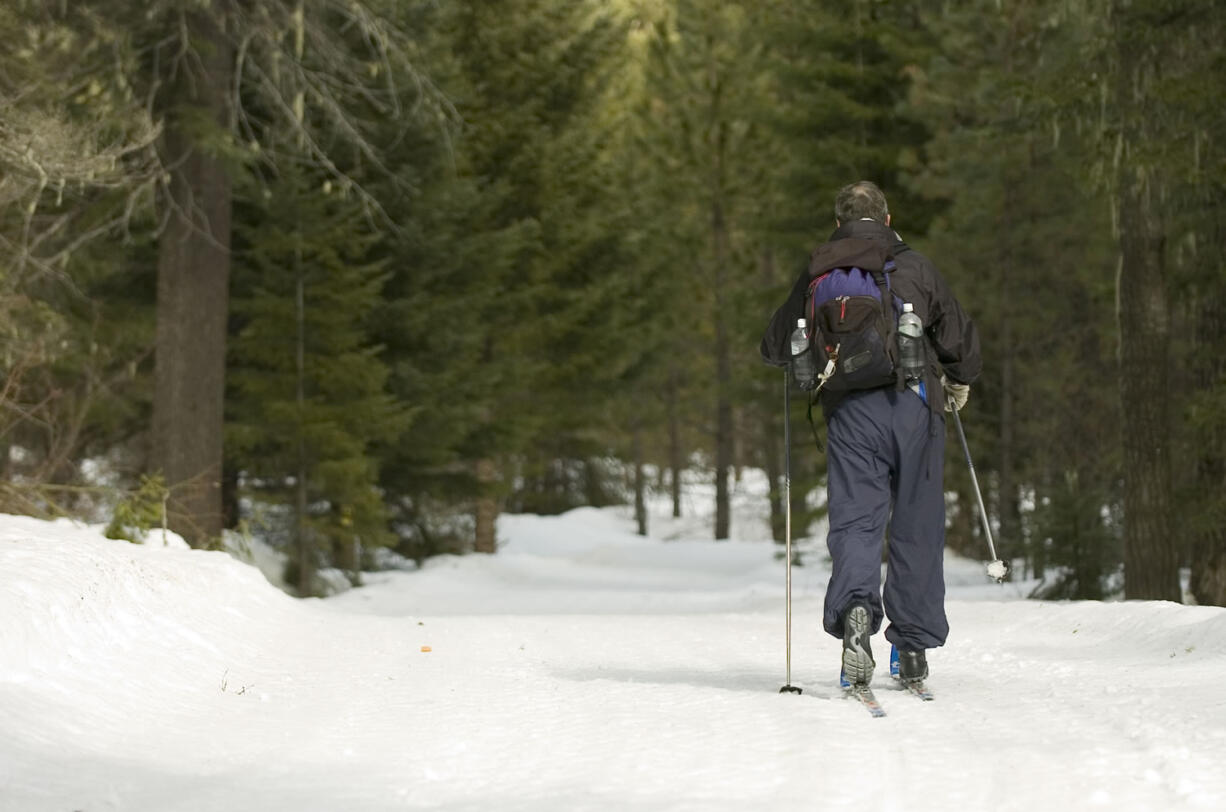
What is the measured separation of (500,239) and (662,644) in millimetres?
11410

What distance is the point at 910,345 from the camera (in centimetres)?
561

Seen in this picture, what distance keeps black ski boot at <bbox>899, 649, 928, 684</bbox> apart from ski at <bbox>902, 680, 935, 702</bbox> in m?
0.02

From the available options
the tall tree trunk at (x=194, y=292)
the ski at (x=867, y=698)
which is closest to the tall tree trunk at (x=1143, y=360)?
the ski at (x=867, y=698)

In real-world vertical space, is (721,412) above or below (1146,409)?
above

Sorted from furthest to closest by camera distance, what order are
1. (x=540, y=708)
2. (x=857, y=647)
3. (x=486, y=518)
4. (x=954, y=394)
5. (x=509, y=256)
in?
(x=486, y=518) → (x=509, y=256) → (x=954, y=394) → (x=540, y=708) → (x=857, y=647)

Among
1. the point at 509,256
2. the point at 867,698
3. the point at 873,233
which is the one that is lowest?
the point at 867,698

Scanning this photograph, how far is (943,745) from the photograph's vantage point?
4434 millimetres

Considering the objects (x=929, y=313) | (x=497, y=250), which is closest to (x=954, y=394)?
(x=929, y=313)

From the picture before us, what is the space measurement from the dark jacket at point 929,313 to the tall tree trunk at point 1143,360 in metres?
6.55

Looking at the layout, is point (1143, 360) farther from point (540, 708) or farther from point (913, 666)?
point (540, 708)

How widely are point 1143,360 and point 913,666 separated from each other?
7157mm

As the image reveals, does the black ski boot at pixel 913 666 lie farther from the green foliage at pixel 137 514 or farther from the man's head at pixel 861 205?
the green foliage at pixel 137 514

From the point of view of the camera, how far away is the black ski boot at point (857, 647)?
5375 millimetres

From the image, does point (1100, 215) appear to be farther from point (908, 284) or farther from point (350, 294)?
point (908, 284)
